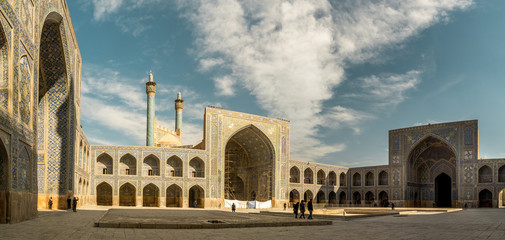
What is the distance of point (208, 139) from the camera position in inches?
1352

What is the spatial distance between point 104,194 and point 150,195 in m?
3.64

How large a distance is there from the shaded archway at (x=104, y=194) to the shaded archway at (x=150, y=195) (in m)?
2.75

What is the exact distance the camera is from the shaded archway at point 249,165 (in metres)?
37.7

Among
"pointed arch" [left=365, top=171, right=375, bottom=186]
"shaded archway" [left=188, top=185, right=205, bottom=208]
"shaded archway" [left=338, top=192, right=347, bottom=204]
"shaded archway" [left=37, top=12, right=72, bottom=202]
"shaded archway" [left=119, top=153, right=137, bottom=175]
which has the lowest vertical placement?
"shaded archway" [left=338, top=192, right=347, bottom=204]

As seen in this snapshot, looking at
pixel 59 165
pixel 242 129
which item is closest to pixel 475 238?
pixel 59 165

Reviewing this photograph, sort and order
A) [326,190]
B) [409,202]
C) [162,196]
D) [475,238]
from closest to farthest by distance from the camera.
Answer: [475,238]
[162,196]
[409,202]
[326,190]

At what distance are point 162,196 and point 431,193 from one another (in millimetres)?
26133

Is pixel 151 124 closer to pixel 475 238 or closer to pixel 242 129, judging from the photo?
pixel 242 129

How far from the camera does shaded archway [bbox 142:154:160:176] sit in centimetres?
3338

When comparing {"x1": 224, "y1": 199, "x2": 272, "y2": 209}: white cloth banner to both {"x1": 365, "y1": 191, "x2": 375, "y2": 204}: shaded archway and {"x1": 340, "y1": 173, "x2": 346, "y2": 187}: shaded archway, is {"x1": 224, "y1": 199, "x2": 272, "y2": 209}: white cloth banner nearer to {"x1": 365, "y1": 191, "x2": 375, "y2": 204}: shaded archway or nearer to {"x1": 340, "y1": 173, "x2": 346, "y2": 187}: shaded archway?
{"x1": 340, "y1": 173, "x2": 346, "y2": 187}: shaded archway

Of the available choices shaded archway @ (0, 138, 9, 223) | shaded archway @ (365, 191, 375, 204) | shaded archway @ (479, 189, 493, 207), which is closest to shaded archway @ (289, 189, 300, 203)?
shaded archway @ (365, 191, 375, 204)

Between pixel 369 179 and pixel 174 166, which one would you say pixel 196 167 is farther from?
pixel 369 179

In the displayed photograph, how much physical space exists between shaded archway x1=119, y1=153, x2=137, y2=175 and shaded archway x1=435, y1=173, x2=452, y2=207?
29.1 metres

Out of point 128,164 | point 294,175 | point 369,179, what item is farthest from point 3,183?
point 369,179
